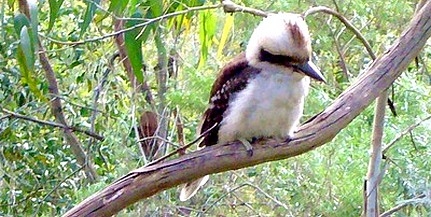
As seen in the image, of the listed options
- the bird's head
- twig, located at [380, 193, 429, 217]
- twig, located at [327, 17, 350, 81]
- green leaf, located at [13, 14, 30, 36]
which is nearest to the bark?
twig, located at [380, 193, 429, 217]

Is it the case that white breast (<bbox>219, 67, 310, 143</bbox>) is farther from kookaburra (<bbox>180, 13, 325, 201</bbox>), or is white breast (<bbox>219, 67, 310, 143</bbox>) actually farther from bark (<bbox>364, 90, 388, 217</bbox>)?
bark (<bbox>364, 90, 388, 217</bbox>)

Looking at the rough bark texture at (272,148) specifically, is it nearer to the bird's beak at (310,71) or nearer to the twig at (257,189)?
the bird's beak at (310,71)

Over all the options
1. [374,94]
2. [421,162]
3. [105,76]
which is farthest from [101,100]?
[374,94]

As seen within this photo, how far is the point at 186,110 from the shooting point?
99.9 inches

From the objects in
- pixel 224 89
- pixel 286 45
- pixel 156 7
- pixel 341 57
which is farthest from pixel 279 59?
pixel 341 57

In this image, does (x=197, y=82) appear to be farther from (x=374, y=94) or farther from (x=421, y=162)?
(x=374, y=94)

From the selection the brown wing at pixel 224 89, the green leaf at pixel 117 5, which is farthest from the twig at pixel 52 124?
the green leaf at pixel 117 5

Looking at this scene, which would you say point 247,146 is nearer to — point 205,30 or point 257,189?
point 205,30

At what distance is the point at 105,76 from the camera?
2764 millimetres

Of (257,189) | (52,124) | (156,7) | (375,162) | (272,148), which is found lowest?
(257,189)

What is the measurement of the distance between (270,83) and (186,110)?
790mm

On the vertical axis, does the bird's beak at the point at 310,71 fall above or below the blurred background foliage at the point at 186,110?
above

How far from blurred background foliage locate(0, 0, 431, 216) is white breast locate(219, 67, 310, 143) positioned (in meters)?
0.18

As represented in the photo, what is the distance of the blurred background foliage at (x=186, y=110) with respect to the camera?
2188 mm
